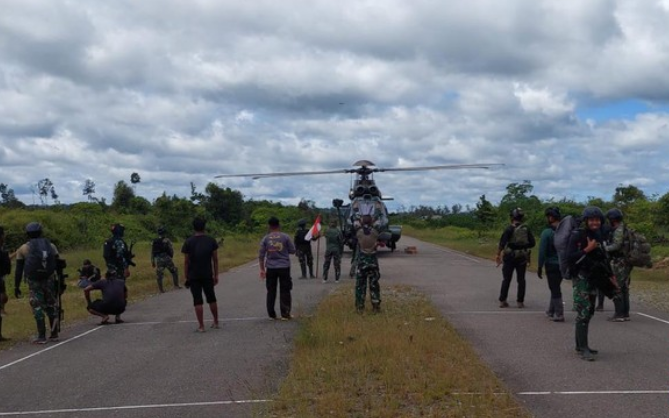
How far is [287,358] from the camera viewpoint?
9242 millimetres

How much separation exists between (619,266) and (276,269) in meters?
5.68

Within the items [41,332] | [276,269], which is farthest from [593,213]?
[41,332]

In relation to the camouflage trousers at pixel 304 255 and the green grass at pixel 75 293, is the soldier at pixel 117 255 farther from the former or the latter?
the camouflage trousers at pixel 304 255

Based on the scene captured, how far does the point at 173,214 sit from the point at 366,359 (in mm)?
45262

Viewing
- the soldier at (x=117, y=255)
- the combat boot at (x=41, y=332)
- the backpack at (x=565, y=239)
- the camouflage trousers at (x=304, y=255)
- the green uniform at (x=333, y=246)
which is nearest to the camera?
the backpack at (x=565, y=239)

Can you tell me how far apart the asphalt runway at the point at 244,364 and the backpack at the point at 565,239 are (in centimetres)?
106

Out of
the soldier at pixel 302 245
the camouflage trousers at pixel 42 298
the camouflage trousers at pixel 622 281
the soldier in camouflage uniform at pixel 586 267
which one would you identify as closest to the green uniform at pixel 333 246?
the soldier at pixel 302 245

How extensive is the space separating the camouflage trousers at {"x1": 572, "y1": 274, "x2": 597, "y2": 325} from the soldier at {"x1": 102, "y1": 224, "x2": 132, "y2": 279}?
332 inches

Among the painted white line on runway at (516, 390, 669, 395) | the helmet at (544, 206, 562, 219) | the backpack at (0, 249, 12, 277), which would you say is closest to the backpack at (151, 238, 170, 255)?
the backpack at (0, 249, 12, 277)

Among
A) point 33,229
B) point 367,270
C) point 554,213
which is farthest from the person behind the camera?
point 367,270

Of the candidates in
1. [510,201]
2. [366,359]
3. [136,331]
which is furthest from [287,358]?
[510,201]

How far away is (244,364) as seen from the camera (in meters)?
8.96

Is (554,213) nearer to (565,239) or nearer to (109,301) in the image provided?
(565,239)

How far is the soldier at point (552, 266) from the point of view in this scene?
11966mm
